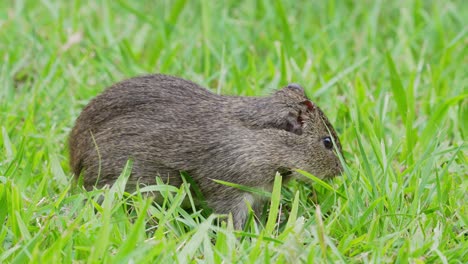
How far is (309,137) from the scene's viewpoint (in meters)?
5.00

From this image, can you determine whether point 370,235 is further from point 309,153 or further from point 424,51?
point 424,51

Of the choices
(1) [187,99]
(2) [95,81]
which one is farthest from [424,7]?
(1) [187,99]

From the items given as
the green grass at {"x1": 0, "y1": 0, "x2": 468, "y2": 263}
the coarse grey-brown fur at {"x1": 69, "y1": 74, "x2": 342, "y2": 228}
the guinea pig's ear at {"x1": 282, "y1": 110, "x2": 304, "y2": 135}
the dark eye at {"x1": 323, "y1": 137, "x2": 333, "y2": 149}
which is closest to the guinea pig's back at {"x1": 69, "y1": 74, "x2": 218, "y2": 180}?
the coarse grey-brown fur at {"x1": 69, "y1": 74, "x2": 342, "y2": 228}

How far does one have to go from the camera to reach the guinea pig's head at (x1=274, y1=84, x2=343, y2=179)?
4.95m

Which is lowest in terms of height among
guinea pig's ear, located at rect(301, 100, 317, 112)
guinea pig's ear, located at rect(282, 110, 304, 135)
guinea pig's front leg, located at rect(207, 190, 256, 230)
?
guinea pig's front leg, located at rect(207, 190, 256, 230)

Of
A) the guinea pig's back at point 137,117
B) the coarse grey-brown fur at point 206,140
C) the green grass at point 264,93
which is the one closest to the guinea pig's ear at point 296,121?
the coarse grey-brown fur at point 206,140

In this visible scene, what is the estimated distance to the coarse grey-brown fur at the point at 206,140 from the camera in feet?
15.9

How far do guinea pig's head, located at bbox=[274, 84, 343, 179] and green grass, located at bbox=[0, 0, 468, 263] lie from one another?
0.49ft

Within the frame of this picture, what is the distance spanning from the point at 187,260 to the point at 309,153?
1.31 meters

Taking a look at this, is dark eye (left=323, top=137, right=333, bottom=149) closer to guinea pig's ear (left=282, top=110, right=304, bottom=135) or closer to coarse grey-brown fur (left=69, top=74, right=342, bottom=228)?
coarse grey-brown fur (left=69, top=74, right=342, bottom=228)

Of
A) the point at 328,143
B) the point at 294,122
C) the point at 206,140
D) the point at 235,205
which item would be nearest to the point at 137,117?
the point at 206,140

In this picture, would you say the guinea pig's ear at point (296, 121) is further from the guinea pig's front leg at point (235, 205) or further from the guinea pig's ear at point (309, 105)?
the guinea pig's front leg at point (235, 205)

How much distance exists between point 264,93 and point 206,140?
1638 millimetres

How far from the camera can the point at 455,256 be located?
411 centimetres
